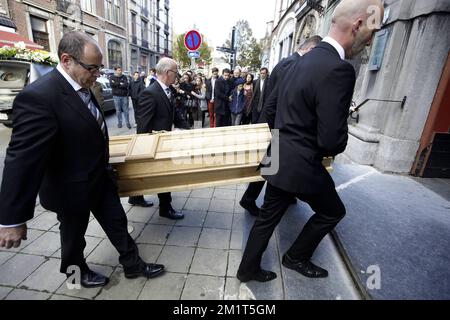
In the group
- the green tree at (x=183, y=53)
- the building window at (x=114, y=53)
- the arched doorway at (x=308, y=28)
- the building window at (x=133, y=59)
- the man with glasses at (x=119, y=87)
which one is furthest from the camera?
the green tree at (x=183, y=53)

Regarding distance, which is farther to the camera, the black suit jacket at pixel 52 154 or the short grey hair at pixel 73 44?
the short grey hair at pixel 73 44

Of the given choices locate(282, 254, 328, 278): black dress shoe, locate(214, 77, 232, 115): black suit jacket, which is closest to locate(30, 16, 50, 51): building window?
locate(214, 77, 232, 115): black suit jacket

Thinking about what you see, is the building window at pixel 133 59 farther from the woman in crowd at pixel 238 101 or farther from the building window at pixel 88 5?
the woman in crowd at pixel 238 101

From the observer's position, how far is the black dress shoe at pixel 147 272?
2348 millimetres

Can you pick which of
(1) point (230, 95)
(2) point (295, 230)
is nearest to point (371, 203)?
(2) point (295, 230)

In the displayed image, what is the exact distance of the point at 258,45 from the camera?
4056cm

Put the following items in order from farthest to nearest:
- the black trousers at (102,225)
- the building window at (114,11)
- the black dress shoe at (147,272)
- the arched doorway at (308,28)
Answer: the building window at (114,11) < the arched doorway at (308,28) < the black dress shoe at (147,272) < the black trousers at (102,225)

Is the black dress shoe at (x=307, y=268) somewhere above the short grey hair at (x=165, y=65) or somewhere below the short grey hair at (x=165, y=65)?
below

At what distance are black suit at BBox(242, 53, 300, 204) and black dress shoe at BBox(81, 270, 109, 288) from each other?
6.20ft

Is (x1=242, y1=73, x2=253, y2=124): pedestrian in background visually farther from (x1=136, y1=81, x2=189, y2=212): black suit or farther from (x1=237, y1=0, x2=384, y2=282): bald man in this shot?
(x1=237, y1=0, x2=384, y2=282): bald man

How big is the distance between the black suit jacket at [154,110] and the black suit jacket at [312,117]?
163cm

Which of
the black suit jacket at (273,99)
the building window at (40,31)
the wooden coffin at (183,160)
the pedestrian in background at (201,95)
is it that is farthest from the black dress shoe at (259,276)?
the building window at (40,31)
